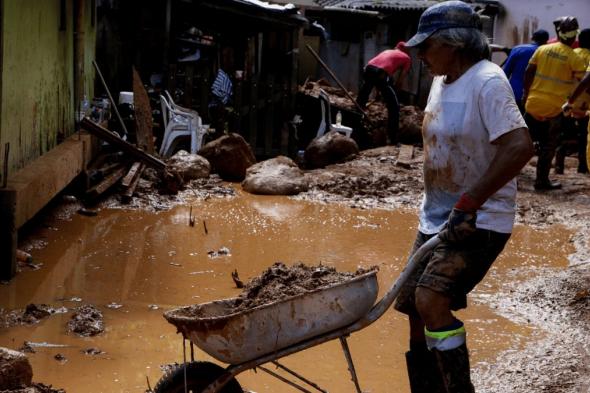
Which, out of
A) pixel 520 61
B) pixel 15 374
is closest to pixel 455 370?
pixel 15 374

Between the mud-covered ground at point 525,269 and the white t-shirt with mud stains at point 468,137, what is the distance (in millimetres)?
1580

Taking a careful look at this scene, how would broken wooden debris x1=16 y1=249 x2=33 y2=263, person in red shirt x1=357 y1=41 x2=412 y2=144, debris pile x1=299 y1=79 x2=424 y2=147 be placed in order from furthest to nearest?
1. debris pile x1=299 y1=79 x2=424 y2=147
2. person in red shirt x1=357 y1=41 x2=412 y2=144
3. broken wooden debris x1=16 y1=249 x2=33 y2=263

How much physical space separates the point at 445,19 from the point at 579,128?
34.9 ft

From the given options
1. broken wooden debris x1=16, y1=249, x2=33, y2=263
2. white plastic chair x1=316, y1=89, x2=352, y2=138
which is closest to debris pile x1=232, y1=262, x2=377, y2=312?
broken wooden debris x1=16, y1=249, x2=33, y2=263

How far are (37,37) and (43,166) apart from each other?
1.57 m

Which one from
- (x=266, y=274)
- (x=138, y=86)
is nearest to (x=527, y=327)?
(x=266, y=274)

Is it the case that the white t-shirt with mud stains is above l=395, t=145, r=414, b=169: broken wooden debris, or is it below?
above

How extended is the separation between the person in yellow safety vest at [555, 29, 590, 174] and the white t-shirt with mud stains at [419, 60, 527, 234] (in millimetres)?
5869

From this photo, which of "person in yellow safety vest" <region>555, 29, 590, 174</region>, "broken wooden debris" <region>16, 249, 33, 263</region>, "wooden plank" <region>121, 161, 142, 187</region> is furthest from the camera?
"wooden plank" <region>121, 161, 142, 187</region>

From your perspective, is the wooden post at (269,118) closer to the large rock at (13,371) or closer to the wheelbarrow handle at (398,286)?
the large rock at (13,371)

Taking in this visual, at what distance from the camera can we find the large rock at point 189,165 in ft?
39.6

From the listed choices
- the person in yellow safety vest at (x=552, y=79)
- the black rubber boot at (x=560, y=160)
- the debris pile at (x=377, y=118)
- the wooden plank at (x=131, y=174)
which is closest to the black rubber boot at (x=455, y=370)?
the wooden plank at (x=131, y=174)

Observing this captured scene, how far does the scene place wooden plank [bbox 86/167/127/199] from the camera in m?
10.4

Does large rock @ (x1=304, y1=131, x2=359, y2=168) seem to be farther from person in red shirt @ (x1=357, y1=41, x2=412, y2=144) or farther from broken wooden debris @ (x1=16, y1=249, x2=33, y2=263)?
broken wooden debris @ (x1=16, y1=249, x2=33, y2=263)
